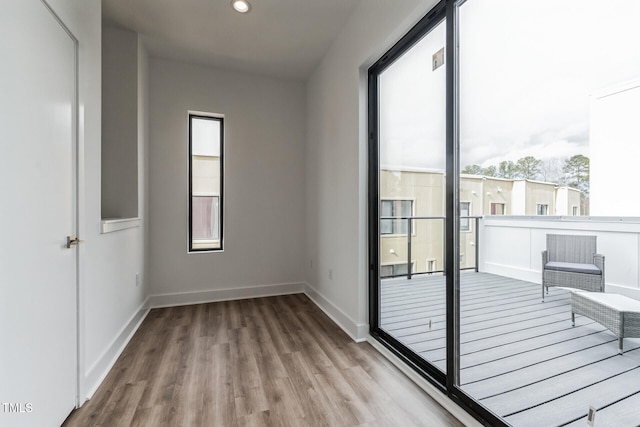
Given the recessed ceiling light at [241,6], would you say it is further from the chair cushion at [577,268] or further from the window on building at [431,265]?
the chair cushion at [577,268]

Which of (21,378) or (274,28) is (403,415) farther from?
(274,28)

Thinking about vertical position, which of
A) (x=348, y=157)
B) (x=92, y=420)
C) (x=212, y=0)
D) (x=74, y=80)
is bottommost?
(x=92, y=420)

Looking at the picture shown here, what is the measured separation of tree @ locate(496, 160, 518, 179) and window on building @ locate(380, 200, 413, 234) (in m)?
0.83

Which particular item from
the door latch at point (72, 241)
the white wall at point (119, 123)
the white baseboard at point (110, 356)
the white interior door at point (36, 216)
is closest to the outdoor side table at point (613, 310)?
the white interior door at point (36, 216)

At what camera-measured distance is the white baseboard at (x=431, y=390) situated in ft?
5.01


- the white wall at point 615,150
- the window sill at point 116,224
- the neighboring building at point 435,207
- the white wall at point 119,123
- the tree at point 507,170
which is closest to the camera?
the white wall at point 615,150

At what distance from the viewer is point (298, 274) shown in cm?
399

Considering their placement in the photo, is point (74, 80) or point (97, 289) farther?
point (97, 289)

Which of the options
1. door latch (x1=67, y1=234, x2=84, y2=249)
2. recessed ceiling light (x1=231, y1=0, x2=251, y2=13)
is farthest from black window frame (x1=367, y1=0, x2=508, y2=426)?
door latch (x1=67, y1=234, x2=84, y2=249)

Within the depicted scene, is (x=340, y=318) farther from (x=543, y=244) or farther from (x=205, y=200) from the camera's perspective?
(x=205, y=200)

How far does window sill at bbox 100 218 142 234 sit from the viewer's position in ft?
6.71

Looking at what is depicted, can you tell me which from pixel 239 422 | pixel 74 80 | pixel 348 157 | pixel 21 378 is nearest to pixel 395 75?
pixel 348 157

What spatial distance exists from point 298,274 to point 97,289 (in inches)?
93.5

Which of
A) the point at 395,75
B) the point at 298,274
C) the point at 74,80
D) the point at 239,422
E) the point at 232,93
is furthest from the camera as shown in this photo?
the point at 298,274
